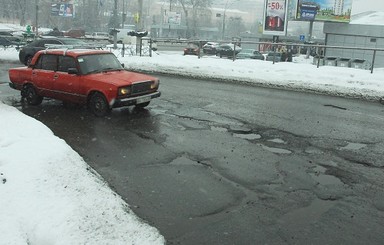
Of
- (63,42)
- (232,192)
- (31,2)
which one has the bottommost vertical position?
(232,192)

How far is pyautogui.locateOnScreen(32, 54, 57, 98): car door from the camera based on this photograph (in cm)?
1095

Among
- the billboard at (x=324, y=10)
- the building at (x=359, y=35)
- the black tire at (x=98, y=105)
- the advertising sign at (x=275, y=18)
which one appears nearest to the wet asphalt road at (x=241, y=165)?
the black tire at (x=98, y=105)

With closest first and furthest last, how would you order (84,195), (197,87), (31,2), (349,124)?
(84,195) < (349,124) < (197,87) < (31,2)

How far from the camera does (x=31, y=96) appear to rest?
38.2ft

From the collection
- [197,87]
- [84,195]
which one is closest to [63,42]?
[197,87]

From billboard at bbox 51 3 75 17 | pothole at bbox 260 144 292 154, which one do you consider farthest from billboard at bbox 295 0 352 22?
billboard at bbox 51 3 75 17

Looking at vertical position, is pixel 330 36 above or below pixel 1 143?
above

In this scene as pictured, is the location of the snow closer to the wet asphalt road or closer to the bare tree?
the wet asphalt road

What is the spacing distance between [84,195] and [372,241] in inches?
134

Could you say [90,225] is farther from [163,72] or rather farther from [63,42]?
[63,42]

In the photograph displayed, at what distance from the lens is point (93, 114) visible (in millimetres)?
10383

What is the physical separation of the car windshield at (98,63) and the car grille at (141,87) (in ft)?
3.56

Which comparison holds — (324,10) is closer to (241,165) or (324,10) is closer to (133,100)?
(133,100)

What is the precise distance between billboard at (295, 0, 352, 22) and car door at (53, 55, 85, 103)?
31325 mm
